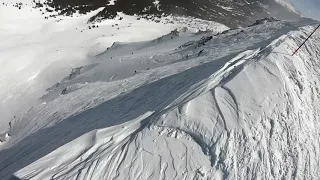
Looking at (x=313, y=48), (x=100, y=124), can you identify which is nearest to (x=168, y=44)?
(x=313, y=48)

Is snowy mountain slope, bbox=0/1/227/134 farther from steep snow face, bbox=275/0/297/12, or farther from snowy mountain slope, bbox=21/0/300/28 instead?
steep snow face, bbox=275/0/297/12

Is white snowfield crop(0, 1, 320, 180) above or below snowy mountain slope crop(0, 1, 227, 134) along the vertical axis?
above

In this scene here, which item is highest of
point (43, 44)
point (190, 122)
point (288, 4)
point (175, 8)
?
point (190, 122)

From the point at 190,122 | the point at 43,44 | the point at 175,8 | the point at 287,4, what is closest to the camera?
the point at 190,122

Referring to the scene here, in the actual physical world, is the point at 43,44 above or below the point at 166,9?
below

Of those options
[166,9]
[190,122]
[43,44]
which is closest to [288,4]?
[166,9]

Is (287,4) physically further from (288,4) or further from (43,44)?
(43,44)

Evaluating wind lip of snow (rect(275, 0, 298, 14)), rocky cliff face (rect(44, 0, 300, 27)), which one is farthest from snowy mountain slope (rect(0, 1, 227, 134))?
wind lip of snow (rect(275, 0, 298, 14))

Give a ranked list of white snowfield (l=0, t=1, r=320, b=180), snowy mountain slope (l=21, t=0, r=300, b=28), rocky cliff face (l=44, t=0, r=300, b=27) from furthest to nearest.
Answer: rocky cliff face (l=44, t=0, r=300, b=27)
snowy mountain slope (l=21, t=0, r=300, b=28)
white snowfield (l=0, t=1, r=320, b=180)
